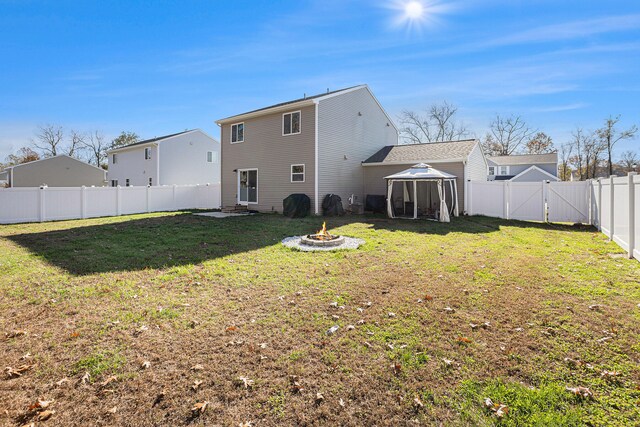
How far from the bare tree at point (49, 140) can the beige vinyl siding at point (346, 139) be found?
165 feet

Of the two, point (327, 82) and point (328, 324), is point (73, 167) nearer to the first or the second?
point (327, 82)

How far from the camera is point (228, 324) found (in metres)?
3.68

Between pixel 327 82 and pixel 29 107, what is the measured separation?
37.0 m

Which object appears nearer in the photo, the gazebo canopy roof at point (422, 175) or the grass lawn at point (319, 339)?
the grass lawn at point (319, 339)

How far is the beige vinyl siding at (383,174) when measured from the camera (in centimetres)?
1453

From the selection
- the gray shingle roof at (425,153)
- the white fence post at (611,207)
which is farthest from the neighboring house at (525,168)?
the white fence post at (611,207)

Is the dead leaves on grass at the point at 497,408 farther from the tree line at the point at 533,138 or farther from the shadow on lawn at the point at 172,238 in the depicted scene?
the tree line at the point at 533,138

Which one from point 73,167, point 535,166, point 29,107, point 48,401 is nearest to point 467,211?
point 48,401

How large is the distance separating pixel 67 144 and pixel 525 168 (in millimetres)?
65052

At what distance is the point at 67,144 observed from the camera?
47.1 metres

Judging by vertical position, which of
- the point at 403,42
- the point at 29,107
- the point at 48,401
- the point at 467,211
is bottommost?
the point at 48,401

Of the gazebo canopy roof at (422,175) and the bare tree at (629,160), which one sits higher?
the bare tree at (629,160)

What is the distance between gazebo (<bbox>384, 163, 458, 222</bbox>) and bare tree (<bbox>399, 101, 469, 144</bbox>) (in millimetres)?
26187

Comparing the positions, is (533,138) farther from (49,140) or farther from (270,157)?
(49,140)
